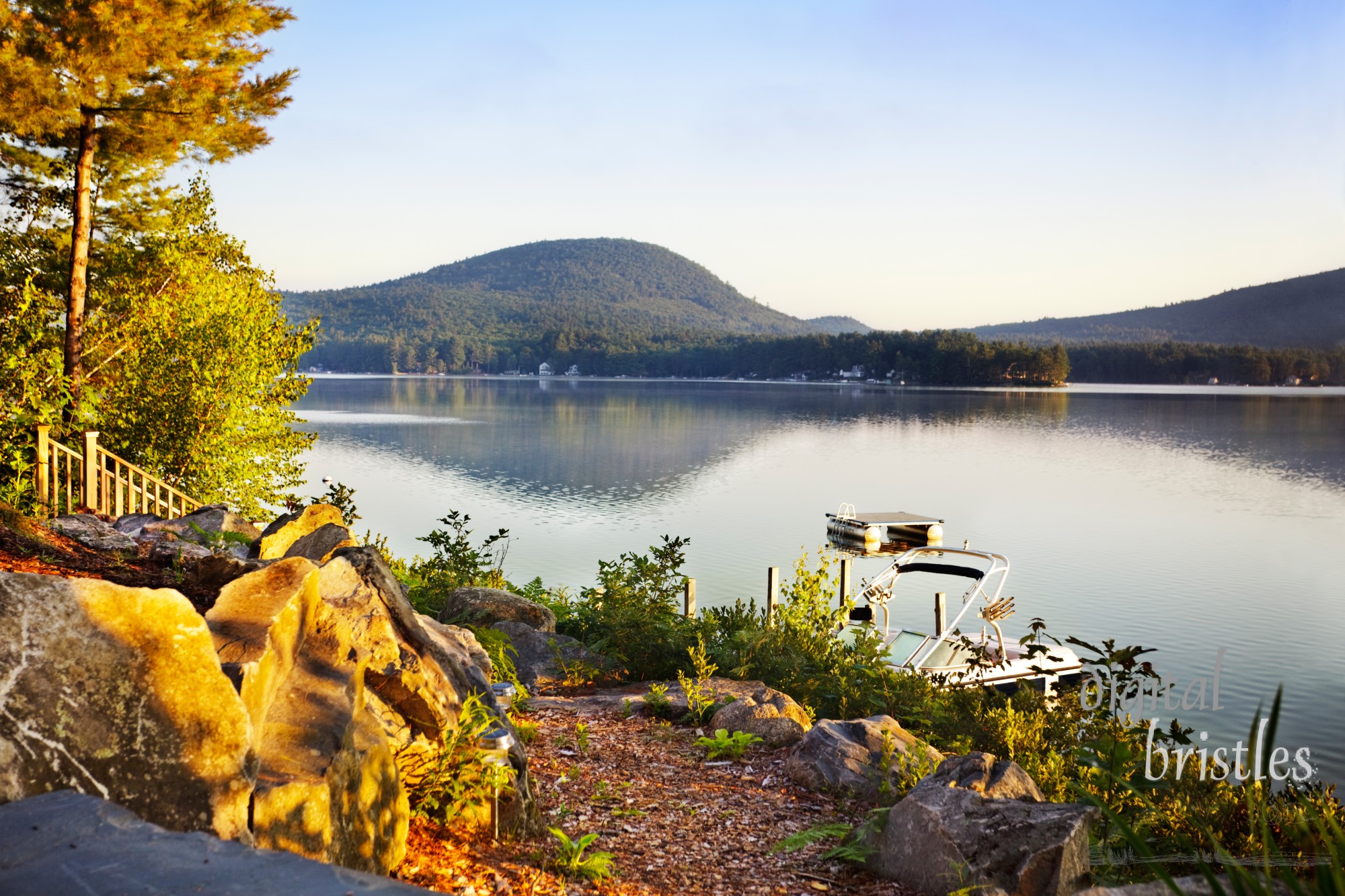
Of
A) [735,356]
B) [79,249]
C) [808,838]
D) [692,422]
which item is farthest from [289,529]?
[735,356]

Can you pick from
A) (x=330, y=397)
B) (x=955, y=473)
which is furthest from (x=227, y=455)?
(x=330, y=397)

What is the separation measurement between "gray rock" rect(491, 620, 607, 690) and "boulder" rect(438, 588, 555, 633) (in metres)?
0.16

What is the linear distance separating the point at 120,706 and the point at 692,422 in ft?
221

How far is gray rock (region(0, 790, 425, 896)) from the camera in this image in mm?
2094

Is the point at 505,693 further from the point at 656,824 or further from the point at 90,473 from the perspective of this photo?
the point at 90,473

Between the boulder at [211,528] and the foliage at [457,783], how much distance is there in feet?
22.2

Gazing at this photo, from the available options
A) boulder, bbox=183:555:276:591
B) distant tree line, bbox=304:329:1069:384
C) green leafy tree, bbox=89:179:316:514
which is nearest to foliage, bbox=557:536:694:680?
boulder, bbox=183:555:276:591

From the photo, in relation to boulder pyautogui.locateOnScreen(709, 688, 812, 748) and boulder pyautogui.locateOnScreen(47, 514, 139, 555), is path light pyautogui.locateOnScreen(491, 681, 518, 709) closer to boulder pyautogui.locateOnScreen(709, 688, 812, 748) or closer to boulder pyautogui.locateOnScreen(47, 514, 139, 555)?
boulder pyautogui.locateOnScreen(709, 688, 812, 748)

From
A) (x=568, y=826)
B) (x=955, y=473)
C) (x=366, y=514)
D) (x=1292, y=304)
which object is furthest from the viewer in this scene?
(x=1292, y=304)

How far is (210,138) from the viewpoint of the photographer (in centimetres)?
1659

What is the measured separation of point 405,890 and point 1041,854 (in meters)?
3.12

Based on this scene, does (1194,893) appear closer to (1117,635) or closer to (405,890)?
(405,890)

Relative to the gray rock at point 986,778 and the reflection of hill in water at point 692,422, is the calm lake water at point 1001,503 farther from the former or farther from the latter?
the gray rock at point 986,778

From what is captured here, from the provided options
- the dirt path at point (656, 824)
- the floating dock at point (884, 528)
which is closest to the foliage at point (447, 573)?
the dirt path at point (656, 824)
